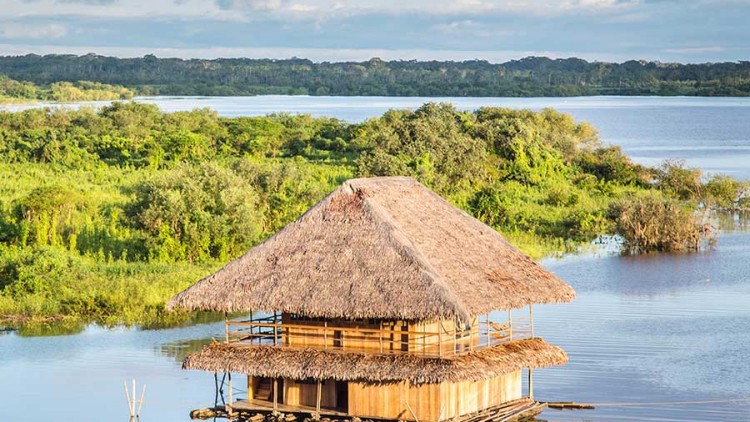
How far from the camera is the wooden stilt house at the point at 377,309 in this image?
2109 cm

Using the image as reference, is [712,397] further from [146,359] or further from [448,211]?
[146,359]

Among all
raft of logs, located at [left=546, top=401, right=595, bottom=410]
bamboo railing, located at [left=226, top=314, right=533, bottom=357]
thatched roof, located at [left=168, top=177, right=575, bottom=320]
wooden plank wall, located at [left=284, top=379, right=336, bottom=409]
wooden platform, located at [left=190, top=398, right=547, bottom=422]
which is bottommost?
raft of logs, located at [left=546, top=401, right=595, bottom=410]

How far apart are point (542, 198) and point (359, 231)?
31.1m

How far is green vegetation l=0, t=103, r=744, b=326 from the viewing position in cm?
3522

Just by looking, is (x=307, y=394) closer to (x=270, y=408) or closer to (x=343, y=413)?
(x=270, y=408)

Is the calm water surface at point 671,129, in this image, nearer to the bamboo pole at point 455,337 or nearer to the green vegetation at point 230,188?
the green vegetation at point 230,188

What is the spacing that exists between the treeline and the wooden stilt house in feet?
354

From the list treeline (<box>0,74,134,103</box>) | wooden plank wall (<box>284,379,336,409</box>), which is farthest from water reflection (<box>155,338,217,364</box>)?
treeline (<box>0,74,134,103</box>)

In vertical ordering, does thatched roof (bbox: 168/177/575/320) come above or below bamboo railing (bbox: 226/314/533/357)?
above

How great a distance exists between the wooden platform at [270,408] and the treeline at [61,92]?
108022mm

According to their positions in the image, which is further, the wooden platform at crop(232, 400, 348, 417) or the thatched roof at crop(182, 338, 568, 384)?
the wooden platform at crop(232, 400, 348, 417)

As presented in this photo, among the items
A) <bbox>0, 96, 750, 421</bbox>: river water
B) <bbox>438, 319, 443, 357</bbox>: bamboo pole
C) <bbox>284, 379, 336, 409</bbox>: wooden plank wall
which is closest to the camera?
<bbox>438, 319, 443, 357</bbox>: bamboo pole

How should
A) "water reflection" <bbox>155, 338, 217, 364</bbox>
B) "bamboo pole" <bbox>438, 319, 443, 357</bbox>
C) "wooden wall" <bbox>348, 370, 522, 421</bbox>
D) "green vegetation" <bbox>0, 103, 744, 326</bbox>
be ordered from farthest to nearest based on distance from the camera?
"green vegetation" <bbox>0, 103, 744, 326</bbox>
"water reflection" <bbox>155, 338, 217, 364</bbox>
"wooden wall" <bbox>348, 370, 522, 421</bbox>
"bamboo pole" <bbox>438, 319, 443, 357</bbox>

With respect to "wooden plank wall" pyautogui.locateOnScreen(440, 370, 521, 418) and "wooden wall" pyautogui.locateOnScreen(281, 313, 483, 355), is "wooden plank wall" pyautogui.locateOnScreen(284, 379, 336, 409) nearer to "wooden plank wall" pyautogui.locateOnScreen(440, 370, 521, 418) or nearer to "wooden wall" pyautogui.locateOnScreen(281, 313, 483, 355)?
"wooden wall" pyautogui.locateOnScreen(281, 313, 483, 355)
